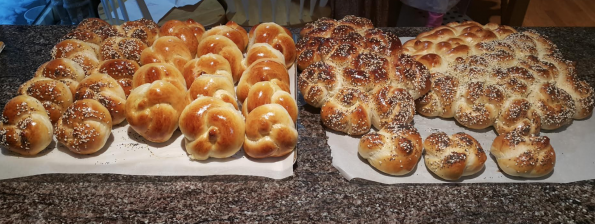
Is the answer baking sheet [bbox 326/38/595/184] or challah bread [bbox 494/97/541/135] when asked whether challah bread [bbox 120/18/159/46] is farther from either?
challah bread [bbox 494/97/541/135]

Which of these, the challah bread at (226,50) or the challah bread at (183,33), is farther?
the challah bread at (183,33)

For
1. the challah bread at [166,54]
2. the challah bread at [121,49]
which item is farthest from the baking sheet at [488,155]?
the challah bread at [121,49]

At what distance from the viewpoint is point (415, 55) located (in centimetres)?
204

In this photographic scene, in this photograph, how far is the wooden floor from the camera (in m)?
3.96

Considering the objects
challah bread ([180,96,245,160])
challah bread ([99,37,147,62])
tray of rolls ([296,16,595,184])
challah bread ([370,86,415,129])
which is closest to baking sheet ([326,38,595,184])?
tray of rolls ([296,16,595,184])

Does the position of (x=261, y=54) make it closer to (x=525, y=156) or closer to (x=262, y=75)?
(x=262, y=75)

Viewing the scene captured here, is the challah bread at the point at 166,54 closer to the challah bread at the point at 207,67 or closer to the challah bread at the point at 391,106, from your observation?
the challah bread at the point at 207,67

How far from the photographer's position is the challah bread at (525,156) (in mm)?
1512

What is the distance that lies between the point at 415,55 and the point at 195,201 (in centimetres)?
126

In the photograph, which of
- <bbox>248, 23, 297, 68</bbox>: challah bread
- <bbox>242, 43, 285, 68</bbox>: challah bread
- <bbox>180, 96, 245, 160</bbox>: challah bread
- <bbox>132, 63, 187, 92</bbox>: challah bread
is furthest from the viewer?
<bbox>248, 23, 297, 68</bbox>: challah bread

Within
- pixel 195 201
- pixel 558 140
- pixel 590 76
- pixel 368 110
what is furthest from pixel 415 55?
pixel 195 201

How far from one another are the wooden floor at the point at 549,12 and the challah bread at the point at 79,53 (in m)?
3.38

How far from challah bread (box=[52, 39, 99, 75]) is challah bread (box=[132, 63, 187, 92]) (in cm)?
30

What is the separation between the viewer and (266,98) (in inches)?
64.9
